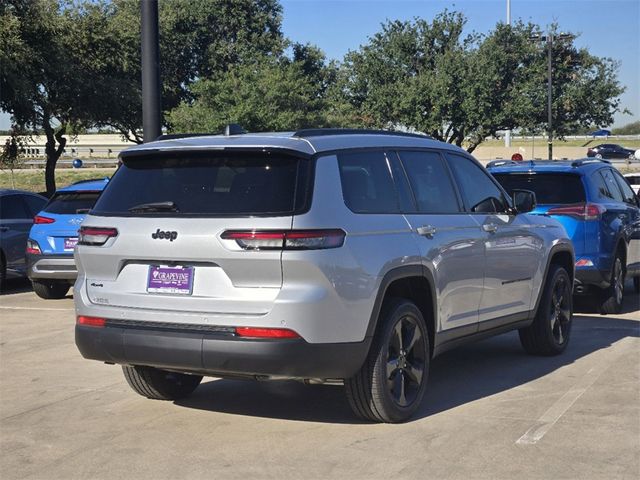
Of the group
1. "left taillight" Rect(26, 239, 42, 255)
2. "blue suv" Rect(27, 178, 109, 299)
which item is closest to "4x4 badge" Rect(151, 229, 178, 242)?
"blue suv" Rect(27, 178, 109, 299)

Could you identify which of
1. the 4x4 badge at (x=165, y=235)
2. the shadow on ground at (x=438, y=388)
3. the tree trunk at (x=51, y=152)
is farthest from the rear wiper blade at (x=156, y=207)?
the tree trunk at (x=51, y=152)

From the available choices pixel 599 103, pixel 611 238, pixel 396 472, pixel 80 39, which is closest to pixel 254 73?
pixel 80 39

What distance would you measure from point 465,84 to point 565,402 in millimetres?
34975

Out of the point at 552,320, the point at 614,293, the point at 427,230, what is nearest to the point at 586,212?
the point at 614,293

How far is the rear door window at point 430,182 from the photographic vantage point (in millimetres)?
6531

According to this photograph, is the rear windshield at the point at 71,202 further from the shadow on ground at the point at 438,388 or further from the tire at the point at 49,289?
the shadow on ground at the point at 438,388

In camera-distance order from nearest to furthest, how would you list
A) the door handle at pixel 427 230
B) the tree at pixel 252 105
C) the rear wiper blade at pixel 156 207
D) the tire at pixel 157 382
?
1. the rear wiper blade at pixel 156 207
2. the door handle at pixel 427 230
3. the tire at pixel 157 382
4. the tree at pixel 252 105

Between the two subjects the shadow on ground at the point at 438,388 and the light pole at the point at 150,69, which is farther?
the light pole at the point at 150,69

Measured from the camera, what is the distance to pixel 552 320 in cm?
845

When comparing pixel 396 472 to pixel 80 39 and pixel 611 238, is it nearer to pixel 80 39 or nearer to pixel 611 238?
pixel 611 238

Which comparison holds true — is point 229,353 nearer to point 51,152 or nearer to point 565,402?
point 565,402

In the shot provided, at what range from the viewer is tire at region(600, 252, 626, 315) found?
11145 millimetres

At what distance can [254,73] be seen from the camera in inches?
1494

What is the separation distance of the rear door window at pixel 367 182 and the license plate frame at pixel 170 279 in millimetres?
1063
